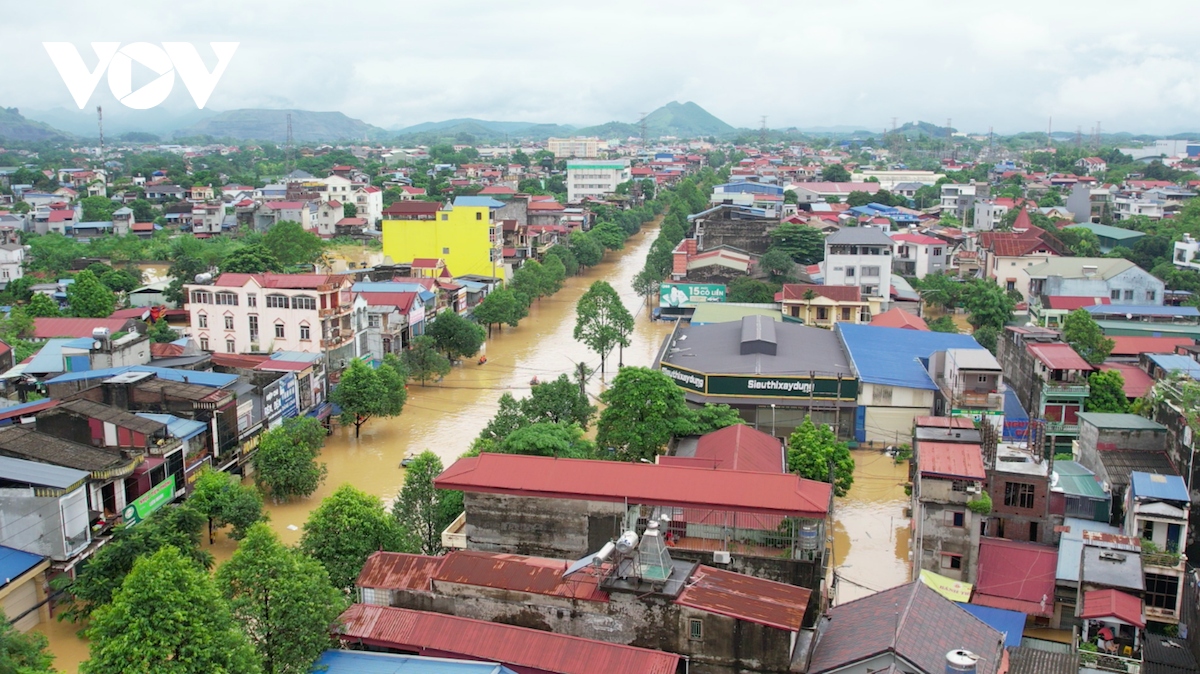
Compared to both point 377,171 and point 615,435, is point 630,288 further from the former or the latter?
point 377,171

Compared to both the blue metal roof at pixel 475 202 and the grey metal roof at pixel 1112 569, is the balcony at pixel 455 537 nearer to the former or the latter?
the grey metal roof at pixel 1112 569

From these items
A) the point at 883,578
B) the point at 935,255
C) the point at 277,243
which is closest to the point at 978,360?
the point at 883,578

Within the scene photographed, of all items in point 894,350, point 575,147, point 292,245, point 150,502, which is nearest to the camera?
point 150,502

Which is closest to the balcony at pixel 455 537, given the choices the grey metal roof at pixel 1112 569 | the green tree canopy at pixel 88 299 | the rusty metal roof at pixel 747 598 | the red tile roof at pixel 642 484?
the red tile roof at pixel 642 484

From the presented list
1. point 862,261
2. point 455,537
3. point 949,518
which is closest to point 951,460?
point 949,518

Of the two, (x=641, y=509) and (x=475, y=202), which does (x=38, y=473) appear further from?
(x=475, y=202)

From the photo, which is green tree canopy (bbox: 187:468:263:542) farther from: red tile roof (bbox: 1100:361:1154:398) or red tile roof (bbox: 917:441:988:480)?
red tile roof (bbox: 1100:361:1154:398)
